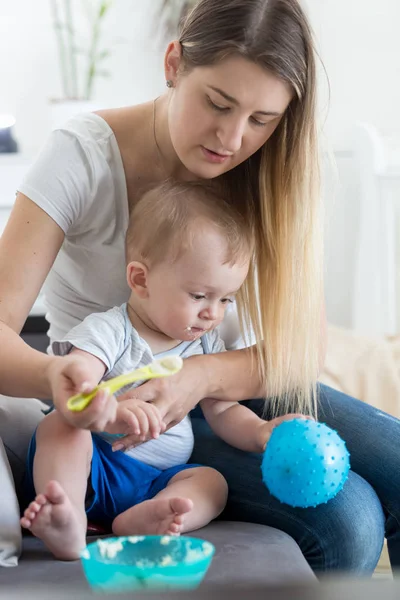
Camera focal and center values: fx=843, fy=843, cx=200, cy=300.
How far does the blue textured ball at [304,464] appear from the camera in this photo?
118 centimetres

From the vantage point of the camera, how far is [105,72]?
121 inches

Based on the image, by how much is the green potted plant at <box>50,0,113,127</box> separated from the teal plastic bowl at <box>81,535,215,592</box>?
2257 millimetres

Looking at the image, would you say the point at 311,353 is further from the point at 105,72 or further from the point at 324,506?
the point at 105,72

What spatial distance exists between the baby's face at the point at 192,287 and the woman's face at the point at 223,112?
13 centimetres

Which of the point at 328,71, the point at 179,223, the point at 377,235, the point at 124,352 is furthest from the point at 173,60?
the point at 328,71

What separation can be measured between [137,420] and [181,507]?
133mm

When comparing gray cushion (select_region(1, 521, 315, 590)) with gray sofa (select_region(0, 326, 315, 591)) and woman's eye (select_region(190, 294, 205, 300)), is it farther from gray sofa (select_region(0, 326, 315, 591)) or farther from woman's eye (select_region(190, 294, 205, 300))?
woman's eye (select_region(190, 294, 205, 300))

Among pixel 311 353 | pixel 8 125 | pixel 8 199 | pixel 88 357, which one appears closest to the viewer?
pixel 88 357

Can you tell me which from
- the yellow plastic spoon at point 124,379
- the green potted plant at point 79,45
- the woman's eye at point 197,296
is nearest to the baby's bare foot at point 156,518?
the yellow plastic spoon at point 124,379

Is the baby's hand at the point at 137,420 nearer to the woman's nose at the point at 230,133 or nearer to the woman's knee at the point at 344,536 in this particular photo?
the woman's knee at the point at 344,536

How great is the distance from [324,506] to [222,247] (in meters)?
0.42

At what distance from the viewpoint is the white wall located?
10.0ft

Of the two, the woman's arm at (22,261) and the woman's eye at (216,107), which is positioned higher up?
the woman's eye at (216,107)

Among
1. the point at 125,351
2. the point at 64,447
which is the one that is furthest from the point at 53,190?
the point at 64,447
